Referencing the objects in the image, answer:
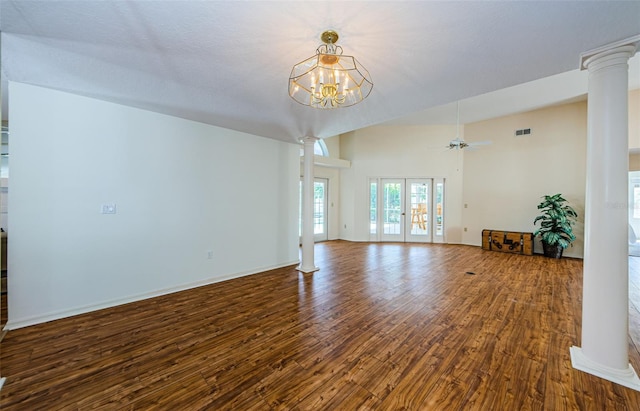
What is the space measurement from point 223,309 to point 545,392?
10.0 feet

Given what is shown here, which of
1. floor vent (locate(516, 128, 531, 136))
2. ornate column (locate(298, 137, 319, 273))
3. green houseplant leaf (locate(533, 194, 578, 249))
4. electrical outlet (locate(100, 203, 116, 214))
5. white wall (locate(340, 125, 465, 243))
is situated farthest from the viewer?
white wall (locate(340, 125, 465, 243))

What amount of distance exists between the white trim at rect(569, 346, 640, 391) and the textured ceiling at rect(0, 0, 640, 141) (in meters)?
2.43

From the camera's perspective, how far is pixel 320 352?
2182mm

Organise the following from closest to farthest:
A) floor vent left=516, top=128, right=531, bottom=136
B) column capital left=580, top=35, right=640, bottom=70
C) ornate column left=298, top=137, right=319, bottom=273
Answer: column capital left=580, top=35, right=640, bottom=70, ornate column left=298, top=137, right=319, bottom=273, floor vent left=516, top=128, right=531, bottom=136

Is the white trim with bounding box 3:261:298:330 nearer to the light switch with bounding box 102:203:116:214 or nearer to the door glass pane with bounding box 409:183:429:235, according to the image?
the light switch with bounding box 102:203:116:214

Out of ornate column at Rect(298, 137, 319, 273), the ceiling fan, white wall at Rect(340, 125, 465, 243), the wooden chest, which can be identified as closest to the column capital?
the ceiling fan

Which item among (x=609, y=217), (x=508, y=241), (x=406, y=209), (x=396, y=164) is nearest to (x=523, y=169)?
(x=508, y=241)

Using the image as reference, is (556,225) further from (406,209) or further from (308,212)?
(308,212)

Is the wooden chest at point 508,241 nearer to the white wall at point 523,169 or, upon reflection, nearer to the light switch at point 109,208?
the white wall at point 523,169

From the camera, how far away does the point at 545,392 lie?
1728 millimetres

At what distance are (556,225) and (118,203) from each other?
828cm

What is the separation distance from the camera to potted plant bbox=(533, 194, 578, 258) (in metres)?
5.55

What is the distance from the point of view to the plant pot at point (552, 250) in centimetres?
569

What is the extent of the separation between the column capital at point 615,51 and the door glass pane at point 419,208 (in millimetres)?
5939
